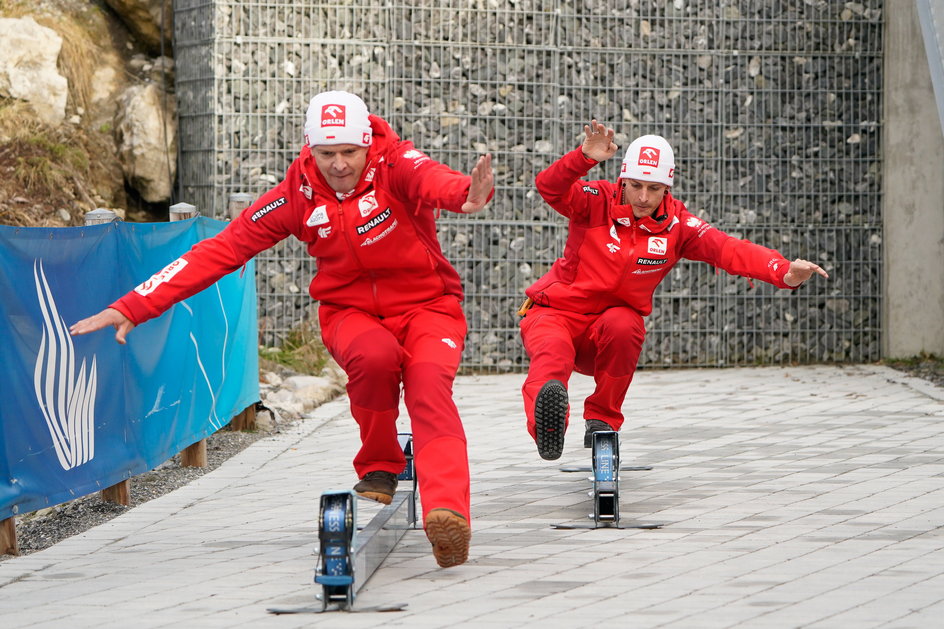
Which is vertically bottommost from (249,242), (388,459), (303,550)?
(303,550)

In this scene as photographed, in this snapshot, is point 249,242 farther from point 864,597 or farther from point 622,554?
point 864,597

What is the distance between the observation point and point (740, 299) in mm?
15188

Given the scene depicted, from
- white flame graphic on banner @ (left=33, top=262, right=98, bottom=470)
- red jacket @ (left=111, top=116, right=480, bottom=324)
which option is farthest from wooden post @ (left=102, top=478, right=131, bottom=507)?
red jacket @ (left=111, top=116, right=480, bottom=324)

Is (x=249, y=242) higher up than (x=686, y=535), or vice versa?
(x=249, y=242)

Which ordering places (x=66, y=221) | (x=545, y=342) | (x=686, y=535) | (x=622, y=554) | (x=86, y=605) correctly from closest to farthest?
1. (x=86, y=605)
2. (x=622, y=554)
3. (x=686, y=535)
4. (x=545, y=342)
5. (x=66, y=221)

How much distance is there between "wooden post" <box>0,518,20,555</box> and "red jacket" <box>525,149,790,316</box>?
319 centimetres

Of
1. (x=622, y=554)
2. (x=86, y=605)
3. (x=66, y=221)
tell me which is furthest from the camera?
(x=66, y=221)

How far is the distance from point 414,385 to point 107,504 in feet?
9.08

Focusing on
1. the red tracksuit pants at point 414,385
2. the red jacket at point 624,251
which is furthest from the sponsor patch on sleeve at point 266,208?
the red jacket at point 624,251

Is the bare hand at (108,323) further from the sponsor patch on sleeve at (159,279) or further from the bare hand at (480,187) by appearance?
the bare hand at (480,187)

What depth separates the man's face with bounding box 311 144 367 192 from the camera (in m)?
5.94

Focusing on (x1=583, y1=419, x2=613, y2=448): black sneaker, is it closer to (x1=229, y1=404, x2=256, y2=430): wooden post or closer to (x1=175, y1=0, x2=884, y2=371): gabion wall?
(x1=229, y1=404, x2=256, y2=430): wooden post

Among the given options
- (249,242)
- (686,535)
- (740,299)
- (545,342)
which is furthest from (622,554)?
(740,299)

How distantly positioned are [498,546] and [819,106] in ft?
33.0
